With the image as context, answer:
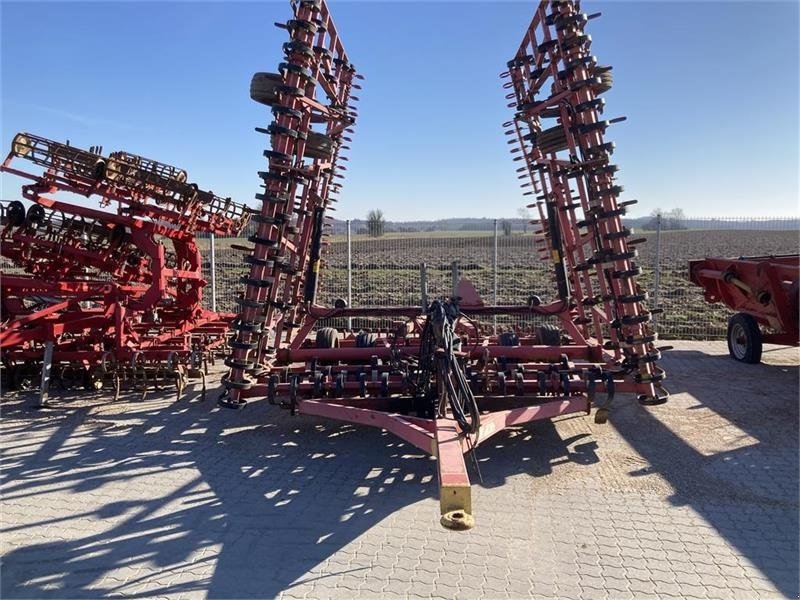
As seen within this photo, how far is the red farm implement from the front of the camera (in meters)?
7.42

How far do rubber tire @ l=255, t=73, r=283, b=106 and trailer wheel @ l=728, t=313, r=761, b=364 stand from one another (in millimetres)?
7820

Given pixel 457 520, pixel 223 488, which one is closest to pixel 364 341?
pixel 223 488


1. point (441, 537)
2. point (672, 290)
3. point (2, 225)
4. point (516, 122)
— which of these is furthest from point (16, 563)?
point (672, 290)

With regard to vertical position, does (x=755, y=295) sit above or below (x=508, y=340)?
above

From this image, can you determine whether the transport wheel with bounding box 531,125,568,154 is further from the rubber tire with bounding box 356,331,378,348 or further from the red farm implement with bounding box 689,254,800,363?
the red farm implement with bounding box 689,254,800,363

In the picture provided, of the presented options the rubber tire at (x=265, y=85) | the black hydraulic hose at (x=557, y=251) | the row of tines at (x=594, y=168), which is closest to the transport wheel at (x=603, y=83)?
the row of tines at (x=594, y=168)

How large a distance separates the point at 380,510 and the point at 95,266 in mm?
6083

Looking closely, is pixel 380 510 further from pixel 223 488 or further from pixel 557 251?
pixel 557 251

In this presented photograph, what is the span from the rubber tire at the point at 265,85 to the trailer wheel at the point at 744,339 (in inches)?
308

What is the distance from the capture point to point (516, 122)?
8.05m

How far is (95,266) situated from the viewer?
7.80 metres

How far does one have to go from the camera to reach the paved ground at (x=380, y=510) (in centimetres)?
314

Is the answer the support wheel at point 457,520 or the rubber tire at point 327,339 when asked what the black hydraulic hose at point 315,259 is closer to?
the rubber tire at point 327,339

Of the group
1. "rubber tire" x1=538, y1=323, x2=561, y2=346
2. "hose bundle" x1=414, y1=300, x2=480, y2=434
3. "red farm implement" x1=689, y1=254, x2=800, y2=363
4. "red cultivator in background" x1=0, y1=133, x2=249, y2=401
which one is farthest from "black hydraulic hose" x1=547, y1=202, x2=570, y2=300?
"red cultivator in background" x1=0, y1=133, x2=249, y2=401
